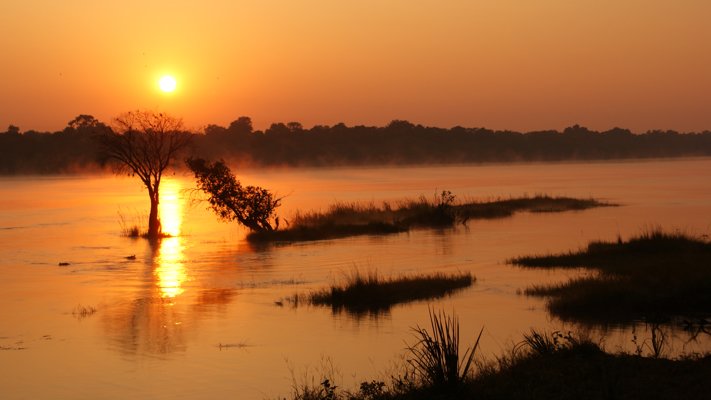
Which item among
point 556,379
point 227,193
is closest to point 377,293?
point 556,379

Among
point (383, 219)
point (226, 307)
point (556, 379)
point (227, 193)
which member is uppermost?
point (227, 193)

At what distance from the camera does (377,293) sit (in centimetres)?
2305

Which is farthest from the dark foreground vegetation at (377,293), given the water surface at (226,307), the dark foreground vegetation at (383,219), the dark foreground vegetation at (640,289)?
the dark foreground vegetation at (383,219)

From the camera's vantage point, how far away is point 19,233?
5103cm

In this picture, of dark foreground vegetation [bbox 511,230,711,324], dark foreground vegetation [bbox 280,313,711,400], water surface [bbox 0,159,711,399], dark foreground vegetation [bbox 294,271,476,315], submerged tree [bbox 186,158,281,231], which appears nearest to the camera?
dark foreground vegetation [bbox 280,313,711,400]

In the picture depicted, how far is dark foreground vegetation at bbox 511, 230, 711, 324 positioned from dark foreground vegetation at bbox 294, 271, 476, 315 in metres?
2.53

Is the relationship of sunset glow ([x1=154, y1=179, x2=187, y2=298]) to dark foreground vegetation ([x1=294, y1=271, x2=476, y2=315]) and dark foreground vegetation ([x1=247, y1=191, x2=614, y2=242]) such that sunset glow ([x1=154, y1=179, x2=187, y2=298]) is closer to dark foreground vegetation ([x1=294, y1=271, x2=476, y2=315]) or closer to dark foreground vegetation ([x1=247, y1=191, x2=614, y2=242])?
dark foreground vegetation ([x1=247, y1=191, x2=614, y2=242])

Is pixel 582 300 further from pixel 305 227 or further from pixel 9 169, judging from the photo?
pixel 9 169

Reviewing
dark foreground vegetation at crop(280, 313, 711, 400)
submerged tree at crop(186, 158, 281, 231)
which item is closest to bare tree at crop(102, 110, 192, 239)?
submerged tree at crop(186, 158, 281, 231)

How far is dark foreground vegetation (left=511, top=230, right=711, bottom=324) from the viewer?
1923cm

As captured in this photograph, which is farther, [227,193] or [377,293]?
[227,193]

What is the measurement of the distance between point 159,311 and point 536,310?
9.28m

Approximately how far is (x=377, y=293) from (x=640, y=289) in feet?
20.8

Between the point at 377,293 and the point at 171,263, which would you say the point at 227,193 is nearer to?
the point at 171,263
